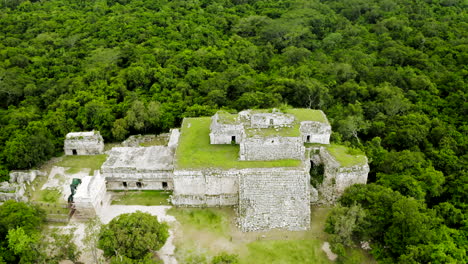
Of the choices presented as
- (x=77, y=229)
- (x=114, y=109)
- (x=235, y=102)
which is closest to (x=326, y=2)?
(x=235, y=102)

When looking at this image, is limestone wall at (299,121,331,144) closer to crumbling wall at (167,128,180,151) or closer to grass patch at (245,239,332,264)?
grass patch at (245,239,332,264)

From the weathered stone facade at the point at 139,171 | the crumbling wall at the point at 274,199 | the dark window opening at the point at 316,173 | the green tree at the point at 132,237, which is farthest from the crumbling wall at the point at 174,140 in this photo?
the dark window opening at the point at 316,173

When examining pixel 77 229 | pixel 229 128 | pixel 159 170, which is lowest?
pixel 77 229

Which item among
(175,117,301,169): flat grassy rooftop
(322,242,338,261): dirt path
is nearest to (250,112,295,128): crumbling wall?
(175,117,301,169): flat grassy rooftop

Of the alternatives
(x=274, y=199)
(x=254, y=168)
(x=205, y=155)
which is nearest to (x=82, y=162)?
(x=205, y=155)

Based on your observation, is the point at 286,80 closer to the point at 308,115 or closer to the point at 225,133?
the point at 308,115

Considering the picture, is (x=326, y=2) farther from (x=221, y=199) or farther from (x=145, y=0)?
(x=221, y=199)

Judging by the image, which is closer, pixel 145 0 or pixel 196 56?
pixel 196 56
